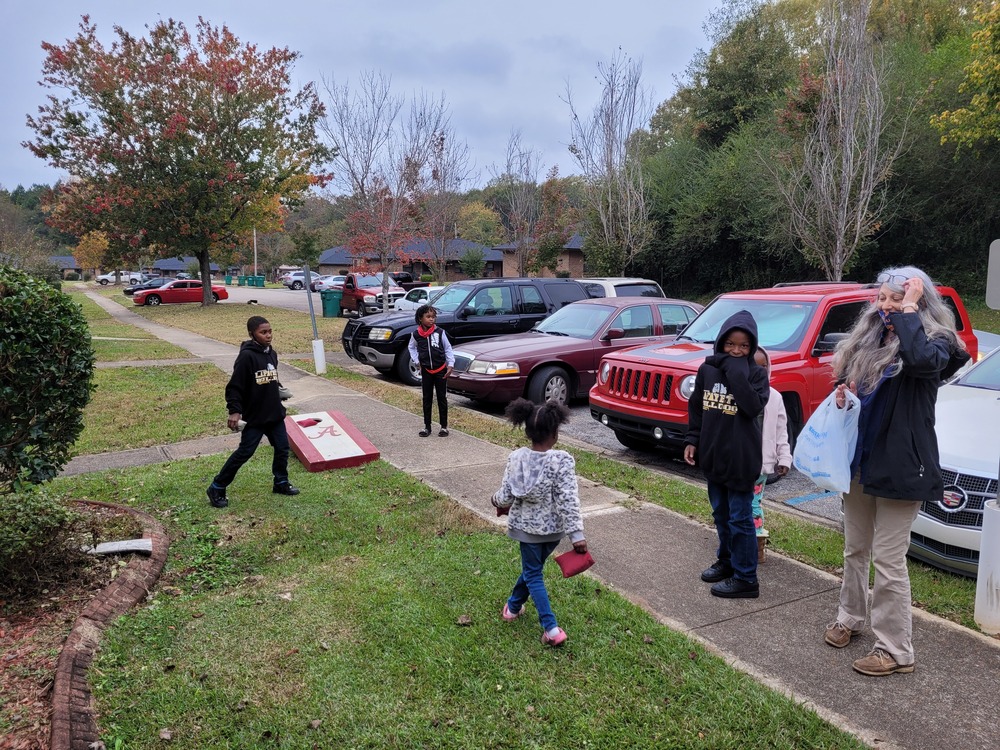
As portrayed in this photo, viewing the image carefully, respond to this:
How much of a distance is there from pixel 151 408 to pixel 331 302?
1785 cm

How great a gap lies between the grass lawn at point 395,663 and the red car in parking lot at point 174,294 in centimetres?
3434

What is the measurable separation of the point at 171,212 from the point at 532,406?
30.2m

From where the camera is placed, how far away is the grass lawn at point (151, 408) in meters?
8.10

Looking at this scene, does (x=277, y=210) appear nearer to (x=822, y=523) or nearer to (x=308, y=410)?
(x=308, y=410)

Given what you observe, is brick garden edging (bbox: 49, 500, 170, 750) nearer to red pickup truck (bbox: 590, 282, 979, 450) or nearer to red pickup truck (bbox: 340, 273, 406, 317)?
red pickup truck (bbox: 590, 282, 979, 450)

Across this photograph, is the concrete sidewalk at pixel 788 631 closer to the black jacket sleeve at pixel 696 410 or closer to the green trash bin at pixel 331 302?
the black jacket sleeve at pixel 696 410

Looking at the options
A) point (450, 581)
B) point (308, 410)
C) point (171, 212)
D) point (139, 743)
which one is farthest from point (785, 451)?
point (171, 212)

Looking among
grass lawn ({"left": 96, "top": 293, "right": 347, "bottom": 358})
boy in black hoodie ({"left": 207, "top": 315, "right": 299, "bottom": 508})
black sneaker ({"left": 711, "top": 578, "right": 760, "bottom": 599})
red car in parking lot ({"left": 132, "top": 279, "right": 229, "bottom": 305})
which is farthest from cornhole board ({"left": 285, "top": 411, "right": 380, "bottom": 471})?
red car in parking lot ({"left": 132, "top": 279, "right": 229, "bottom": 305})

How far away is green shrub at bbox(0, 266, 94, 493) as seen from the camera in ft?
13.0

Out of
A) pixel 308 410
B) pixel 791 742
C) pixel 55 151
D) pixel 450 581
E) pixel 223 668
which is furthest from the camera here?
pixel 55 151

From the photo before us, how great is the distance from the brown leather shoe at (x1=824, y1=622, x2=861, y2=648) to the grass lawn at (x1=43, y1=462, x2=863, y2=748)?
0.63 m

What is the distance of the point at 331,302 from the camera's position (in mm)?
27297

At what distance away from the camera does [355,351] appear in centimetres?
1293

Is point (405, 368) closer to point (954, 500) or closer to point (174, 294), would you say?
point (954, 500)
